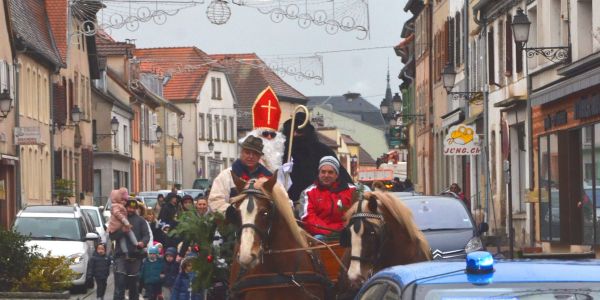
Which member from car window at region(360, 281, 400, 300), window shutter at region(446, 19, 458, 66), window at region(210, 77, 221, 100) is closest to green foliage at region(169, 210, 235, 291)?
car window at region(360, 281, 400, 300)

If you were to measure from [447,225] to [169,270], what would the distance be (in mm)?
3934

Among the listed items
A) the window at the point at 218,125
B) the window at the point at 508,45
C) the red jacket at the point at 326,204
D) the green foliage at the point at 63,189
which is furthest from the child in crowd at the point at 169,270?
the window at the point at 218,125

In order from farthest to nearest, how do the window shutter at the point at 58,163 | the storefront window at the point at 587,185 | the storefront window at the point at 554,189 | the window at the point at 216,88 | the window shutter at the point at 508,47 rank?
1. the window at the point at 216,88
2. the window shutter at the point at 58,163
3. the window shutter at the point at 508,47
4. the storefront window at the point at 554,189
5. the storefront window at the point at 587,185

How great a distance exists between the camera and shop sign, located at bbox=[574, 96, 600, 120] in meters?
30.2

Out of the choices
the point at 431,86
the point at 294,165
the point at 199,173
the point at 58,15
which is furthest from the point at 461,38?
the point at 199,173

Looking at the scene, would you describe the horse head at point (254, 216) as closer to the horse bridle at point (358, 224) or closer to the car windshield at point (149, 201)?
the horse bridle at point (358, 224)

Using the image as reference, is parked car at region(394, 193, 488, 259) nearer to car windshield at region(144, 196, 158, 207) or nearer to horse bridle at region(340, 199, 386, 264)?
horse bridle at region(340, 199, 386, 264)

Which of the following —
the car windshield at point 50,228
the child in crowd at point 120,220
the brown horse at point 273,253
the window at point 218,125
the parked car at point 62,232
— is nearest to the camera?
the brown horse at point 273,253

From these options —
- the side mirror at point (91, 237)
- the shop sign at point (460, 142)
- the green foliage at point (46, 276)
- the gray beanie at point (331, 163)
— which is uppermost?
the shop sign at point (460, 142)

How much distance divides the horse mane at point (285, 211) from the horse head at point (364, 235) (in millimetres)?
341

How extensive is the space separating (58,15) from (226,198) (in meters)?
48.1

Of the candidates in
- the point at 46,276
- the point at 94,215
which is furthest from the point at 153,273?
the point at 94,215

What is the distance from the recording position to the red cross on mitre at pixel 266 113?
15625 millimetres

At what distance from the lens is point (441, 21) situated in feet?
191
